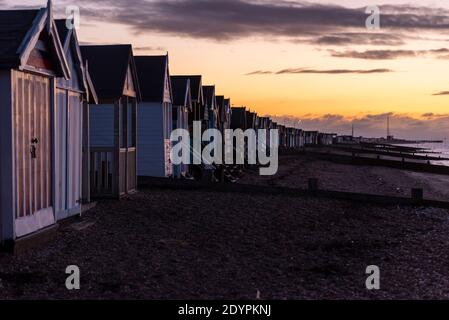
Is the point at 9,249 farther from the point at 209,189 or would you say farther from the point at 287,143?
the point at 287,143

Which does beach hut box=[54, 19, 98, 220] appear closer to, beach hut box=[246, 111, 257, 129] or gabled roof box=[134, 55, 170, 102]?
gabled roof box=[134, 55, 170, 102]

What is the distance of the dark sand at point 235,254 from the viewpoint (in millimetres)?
9036

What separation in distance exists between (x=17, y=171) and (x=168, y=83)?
16.7 meters

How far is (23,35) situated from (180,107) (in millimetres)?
19104

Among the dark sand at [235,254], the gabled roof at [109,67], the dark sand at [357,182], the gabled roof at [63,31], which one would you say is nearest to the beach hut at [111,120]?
the gabled roof at [109,67]

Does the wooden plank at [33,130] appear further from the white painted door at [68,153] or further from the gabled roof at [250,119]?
the gabled roof at [250,119]

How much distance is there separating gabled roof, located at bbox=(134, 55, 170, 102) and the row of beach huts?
0.04 m

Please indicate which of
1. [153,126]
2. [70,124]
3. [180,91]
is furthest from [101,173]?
[180,91]

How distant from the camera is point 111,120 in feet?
68.9

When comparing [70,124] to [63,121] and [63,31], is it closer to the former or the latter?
[63,121]

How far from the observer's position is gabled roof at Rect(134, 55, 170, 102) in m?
25.6

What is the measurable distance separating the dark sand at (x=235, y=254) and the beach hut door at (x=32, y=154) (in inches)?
26.8

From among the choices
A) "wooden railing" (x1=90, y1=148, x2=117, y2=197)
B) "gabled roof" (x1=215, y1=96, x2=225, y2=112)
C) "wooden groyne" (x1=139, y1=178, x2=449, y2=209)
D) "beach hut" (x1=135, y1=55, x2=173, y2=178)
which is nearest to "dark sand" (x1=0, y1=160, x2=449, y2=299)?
"wooden railing" (x1=90, y1=148, x2=117, y2=197)

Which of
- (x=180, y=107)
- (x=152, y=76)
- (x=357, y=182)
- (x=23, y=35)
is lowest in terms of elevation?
(x=357, y=182)
